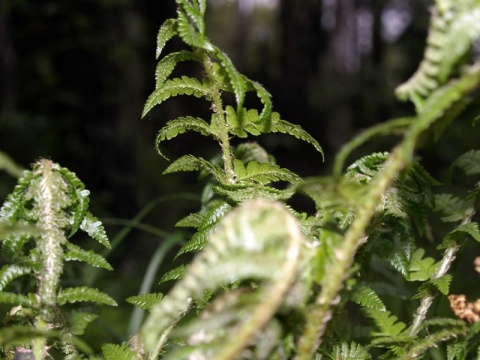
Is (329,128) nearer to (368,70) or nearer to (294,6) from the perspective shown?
(294,6)

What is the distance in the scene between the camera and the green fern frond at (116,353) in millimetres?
851

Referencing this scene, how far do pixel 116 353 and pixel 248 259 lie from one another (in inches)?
17.6

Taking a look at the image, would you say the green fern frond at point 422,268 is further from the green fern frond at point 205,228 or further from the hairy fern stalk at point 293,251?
the green fern frond at point 205,228

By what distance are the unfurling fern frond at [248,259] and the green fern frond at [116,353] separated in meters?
0.38

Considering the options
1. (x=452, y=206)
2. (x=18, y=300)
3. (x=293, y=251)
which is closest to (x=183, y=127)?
(x=18, y=300)

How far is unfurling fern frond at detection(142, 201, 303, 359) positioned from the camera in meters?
0.50

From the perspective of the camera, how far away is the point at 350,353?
879 millimetres

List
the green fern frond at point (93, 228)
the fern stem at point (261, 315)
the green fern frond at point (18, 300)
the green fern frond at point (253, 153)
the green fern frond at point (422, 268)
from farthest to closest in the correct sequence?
the green fern frond at point (253, 153) → the green fern frond at point (422, 268) → the green fern frond at point (93, 228) → the green fern frond at point (18, 300) → the fern stem at point (261, 315)

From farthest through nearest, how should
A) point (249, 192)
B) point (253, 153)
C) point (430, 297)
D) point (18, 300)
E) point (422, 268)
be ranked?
point (253, 153) → point (422, 268) → point (430, 297) → point (249, 192) → point (18, 300)

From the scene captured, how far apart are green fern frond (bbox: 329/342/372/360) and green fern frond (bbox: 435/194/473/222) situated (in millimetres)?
352

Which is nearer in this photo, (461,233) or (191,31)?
(191,31)

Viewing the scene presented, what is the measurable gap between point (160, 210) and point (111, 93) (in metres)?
4.24

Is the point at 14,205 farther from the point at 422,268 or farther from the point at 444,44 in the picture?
the point at 422,268

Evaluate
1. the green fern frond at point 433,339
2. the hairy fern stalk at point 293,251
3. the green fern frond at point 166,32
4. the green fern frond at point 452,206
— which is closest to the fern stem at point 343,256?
the hairy fern stalk at point 293,251
